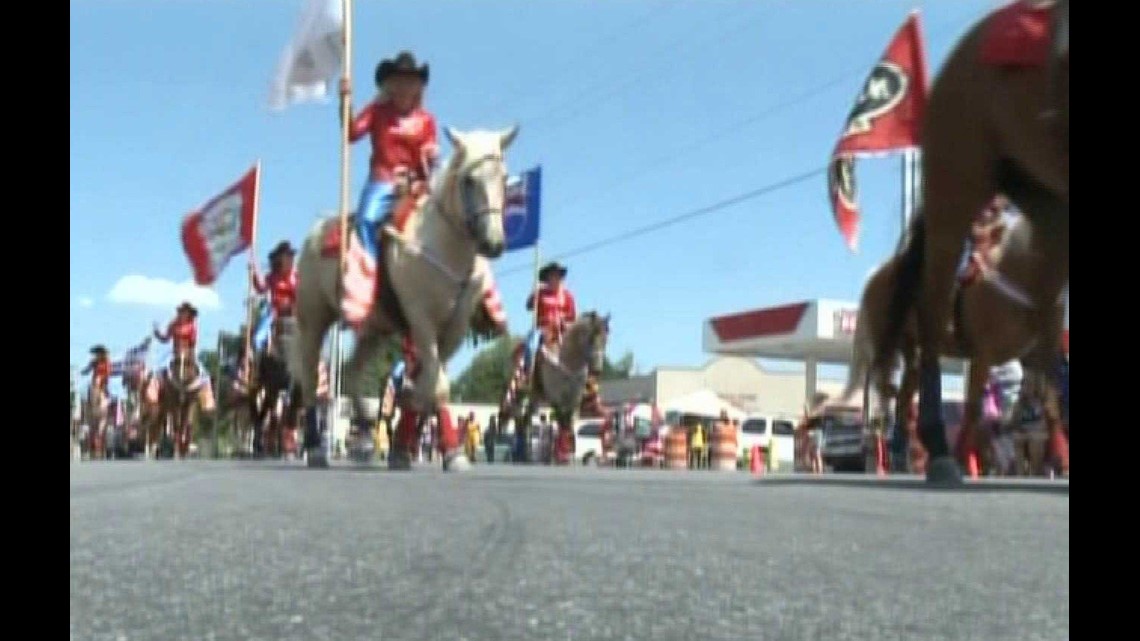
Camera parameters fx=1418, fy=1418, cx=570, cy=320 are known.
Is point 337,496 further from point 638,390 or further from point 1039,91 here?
point 638,390

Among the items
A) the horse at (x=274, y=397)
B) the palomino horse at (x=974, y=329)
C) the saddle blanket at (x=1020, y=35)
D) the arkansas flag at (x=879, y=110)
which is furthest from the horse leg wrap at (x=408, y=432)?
the horse at (x=274, y=397)

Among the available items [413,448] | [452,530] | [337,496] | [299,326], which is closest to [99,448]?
[299,326]

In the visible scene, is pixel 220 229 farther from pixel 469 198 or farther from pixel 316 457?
pixel 469 198

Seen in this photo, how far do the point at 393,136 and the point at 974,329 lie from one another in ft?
13.4

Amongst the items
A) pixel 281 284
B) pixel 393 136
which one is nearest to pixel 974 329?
pixel 393 136

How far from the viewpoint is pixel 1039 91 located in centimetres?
483

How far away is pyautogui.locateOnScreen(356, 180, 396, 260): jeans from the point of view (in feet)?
29.2

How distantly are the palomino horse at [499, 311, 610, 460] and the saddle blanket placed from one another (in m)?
13.0

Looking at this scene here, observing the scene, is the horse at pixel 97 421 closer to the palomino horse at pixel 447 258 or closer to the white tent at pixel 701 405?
the palomino horse at pixel 447 258

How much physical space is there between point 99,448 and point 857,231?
1640cm

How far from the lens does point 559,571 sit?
2.27m

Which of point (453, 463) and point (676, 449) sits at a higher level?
point (453, 463)

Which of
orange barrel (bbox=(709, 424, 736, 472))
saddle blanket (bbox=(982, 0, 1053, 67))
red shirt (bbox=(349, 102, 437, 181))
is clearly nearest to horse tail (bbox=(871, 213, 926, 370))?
saddle blanket (bbox=(982, 0, 1053, 67))
